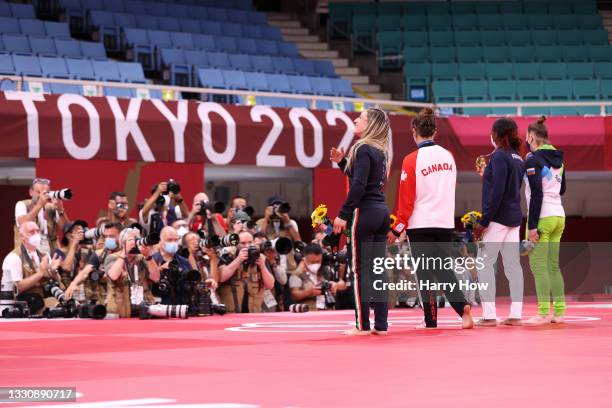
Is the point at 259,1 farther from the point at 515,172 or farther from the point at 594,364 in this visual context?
the point at 594,364

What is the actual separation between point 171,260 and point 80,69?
29.0 ft

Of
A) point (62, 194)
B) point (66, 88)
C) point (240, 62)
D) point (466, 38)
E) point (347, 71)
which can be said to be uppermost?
point (466, 38)

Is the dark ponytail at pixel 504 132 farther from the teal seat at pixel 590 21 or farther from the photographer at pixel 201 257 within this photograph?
the teal seat at pixel 590 21

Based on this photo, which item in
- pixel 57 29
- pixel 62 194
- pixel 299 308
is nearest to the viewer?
pixel 62 194

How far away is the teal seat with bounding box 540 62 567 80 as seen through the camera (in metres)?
26.2

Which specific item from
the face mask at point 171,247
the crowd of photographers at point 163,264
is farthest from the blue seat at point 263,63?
the face mask at point 171,247

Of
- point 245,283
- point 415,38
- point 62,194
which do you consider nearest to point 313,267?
point 245,283

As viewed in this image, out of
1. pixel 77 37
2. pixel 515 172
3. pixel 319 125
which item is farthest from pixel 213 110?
pixel 515 172

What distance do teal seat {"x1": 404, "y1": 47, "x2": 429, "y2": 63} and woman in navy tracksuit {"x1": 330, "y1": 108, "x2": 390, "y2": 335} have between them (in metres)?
18.1

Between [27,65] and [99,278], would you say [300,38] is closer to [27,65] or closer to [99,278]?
[27,65]

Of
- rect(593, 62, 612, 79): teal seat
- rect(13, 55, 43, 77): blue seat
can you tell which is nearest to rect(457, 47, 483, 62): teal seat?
rect(593, 62, 612, 79): teal seat

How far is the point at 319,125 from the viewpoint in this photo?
19953 mm

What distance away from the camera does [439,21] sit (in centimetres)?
2861

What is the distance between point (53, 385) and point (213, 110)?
45.5 feet
